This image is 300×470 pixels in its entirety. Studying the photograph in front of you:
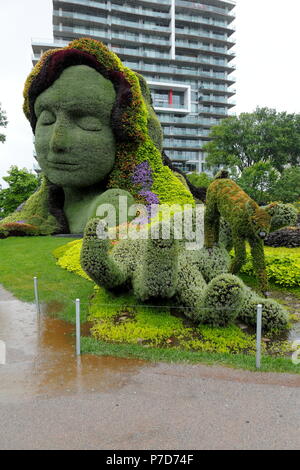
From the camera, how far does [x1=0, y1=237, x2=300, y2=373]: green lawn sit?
4.55m

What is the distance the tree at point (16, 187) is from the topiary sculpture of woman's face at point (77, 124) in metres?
14.9

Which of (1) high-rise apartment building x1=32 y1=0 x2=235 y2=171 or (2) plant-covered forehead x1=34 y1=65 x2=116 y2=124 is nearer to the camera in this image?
(2) plant-covered forehead x1=34 y1=65 x2=116 y2=124

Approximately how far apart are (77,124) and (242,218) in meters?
9.46

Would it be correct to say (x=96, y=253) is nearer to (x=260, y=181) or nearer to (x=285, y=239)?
(x=285, y=239)

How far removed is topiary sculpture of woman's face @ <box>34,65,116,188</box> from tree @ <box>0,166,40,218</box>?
14.9 meters

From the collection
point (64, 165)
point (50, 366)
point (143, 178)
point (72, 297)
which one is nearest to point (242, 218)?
point (50, 366)

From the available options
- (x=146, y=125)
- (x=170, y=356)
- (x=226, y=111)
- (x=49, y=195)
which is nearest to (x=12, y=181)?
(x=49, y=195)

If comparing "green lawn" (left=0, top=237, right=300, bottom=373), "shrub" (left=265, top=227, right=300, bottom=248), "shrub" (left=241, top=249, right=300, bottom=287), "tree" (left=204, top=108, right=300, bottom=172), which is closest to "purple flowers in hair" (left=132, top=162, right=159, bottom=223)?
"green lawn" (left=0, top=237, right=300, bottom=373)

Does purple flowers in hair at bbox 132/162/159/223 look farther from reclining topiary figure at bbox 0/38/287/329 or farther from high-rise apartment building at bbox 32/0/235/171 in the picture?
high-rise apartment building at bbox 32/0/235/171

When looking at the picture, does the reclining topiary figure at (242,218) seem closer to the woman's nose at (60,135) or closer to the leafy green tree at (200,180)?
the woman's nose at (60,135)

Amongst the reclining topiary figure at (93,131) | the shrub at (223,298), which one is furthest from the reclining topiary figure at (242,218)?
the reclining topiary figure at (93,131)

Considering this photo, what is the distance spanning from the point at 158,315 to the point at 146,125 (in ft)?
33.0

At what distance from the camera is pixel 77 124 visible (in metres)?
13.5

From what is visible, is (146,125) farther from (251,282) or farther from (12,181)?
(12,181)
